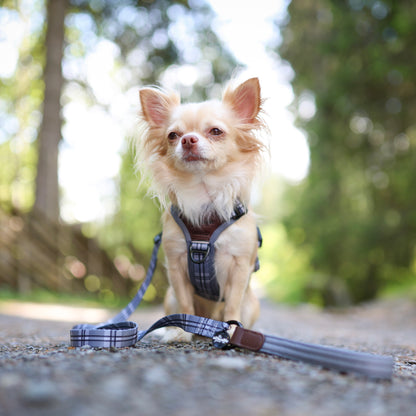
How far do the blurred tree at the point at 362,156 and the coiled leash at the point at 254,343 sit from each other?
580 cm

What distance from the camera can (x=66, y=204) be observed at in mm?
16766

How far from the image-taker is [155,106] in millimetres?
3385

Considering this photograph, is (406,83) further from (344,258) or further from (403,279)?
(403,279)

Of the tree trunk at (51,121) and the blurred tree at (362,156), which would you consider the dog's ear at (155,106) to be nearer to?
the blurred tree at (362,156)

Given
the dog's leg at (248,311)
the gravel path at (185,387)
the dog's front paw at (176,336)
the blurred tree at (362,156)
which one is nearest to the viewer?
the gravel path at (185,387)

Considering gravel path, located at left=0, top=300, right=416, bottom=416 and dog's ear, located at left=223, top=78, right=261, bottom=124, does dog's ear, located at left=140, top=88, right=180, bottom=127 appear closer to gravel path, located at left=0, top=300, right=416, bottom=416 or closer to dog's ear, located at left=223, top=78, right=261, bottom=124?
dog's ear, located at left=223, top=78, right=261, bottom=124

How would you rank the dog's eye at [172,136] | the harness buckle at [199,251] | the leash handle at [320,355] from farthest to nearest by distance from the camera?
the dog's eye at [172,136] < the harness buckle at [199,251] < the leash handle at [320,355]

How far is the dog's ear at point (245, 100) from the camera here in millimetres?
3209

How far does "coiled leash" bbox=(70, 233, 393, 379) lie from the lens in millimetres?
2029

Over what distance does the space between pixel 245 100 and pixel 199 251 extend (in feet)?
4.14

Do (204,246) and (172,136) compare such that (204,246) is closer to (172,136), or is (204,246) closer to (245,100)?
(172,136)

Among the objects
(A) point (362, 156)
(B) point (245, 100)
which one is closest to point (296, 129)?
(A) point (362, 156)

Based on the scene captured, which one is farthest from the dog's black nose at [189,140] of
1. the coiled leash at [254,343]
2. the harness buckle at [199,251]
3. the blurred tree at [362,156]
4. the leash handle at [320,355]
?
the blurred tree at [362,156]

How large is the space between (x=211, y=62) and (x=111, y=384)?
1094 centimetres
